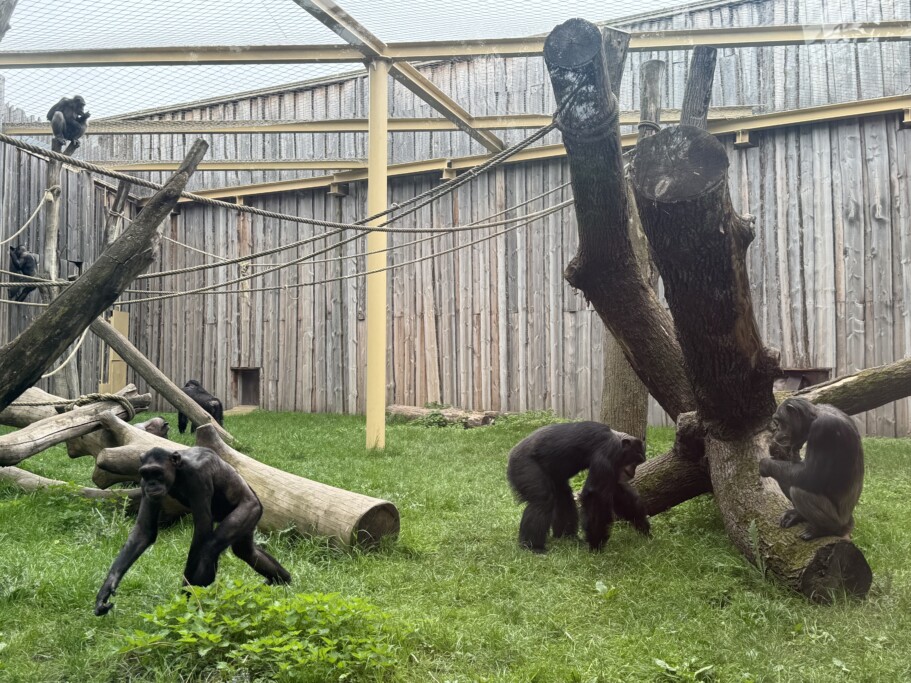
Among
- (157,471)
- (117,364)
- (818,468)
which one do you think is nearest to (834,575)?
(818,468)

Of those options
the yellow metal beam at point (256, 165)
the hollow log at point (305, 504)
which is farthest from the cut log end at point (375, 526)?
the yellow metal beam at point (256, 165)

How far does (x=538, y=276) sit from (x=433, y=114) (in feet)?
11.2

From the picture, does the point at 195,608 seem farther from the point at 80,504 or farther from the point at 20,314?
the point at 20,314

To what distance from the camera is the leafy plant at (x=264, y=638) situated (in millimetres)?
3654

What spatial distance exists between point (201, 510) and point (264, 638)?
1.20m

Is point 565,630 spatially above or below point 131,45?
below

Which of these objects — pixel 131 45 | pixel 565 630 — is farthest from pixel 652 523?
pixel 131 45

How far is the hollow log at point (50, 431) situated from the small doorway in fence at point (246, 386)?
8.24 meters

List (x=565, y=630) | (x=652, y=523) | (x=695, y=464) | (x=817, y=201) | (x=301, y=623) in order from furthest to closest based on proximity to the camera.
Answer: (x=817, y=201) → (x=652, y=523) → (x=695, y=464) → (x=565, y=630) → (x=301, y=623)

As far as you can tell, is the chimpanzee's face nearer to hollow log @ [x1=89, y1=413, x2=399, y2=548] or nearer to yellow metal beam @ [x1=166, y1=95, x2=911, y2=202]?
hollow log @ [x1=89, y1=413, x2=399, y2=548]

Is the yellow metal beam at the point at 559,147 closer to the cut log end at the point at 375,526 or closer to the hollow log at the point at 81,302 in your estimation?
the cut log end at the point at 375,526

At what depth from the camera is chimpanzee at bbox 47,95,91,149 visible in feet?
34.7

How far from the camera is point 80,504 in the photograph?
7109 mm

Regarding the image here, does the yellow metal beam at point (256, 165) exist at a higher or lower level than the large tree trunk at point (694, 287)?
higher
